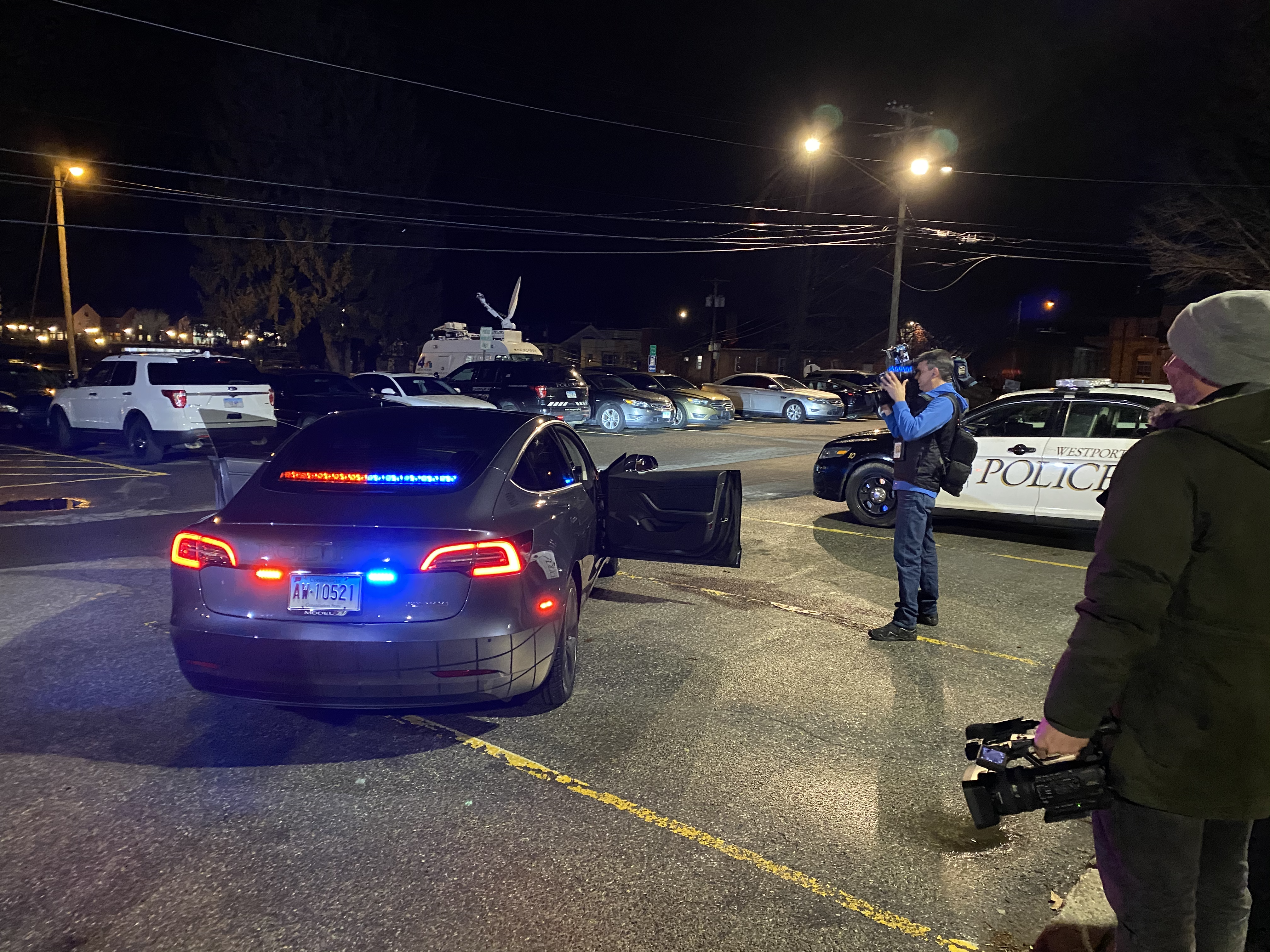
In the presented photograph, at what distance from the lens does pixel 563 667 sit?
423cm

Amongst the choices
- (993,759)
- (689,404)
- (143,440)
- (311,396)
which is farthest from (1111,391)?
(689,404)

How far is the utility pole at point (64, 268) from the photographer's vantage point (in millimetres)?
23844

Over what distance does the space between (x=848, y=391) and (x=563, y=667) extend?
27.0 m

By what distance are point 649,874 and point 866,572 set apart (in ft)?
16.4

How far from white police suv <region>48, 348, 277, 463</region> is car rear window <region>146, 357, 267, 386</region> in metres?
0.01

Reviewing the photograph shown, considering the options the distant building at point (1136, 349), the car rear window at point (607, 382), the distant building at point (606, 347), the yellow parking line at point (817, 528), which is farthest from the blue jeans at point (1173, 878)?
the distant building at point (606, 347)

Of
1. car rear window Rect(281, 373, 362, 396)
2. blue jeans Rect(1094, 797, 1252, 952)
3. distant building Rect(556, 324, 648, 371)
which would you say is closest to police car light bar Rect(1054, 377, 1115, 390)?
blue jeans Rect(1094, 797, 1252, 952)

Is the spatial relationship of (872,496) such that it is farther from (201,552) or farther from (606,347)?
(606,347)

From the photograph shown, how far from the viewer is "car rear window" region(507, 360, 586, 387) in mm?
19312

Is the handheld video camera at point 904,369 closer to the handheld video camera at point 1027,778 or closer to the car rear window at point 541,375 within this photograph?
the handheld video camera at point 1027,778

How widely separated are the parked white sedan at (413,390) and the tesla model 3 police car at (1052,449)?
10.2 meters

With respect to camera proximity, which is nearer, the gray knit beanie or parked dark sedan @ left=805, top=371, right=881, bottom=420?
the gray knit beanie

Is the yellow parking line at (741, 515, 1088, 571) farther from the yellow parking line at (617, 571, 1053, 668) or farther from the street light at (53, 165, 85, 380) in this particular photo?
the street light at (53, 165, 85, 380)

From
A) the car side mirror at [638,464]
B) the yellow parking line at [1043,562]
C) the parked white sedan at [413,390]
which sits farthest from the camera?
the parked white sedan at [413,390]
